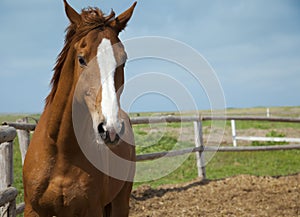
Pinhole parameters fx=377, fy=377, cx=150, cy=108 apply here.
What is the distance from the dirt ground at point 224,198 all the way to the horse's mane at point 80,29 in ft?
10.0

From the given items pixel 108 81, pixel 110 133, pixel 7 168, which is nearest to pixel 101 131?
pixel 110 133

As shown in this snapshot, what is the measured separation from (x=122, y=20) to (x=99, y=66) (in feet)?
2.25

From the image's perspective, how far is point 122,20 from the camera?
3.07 meters

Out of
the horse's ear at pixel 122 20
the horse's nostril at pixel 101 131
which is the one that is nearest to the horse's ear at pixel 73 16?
the horse's ear at pixel 122 20

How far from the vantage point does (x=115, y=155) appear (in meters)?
3.61

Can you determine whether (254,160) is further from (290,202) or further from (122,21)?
(122,21)

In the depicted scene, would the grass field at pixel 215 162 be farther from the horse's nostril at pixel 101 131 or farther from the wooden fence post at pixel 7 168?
the horse's nostril at pixel 101 131

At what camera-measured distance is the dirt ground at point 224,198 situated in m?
5.57

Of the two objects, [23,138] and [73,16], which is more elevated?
[73,16]

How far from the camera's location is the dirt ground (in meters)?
5.57

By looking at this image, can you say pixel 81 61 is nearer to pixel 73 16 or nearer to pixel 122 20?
pixel 73 16

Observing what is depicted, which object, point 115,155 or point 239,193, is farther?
point 239,193

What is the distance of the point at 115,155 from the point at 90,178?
27.5 inches

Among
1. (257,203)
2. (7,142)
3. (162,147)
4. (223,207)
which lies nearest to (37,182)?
(7,142)
